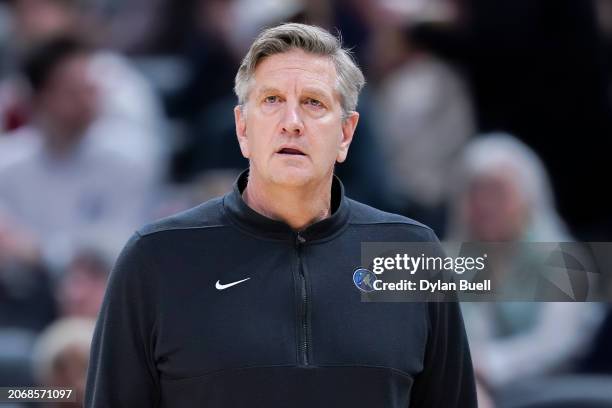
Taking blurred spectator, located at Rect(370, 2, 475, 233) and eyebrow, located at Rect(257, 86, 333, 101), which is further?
blurred spectator, located at Rect(370, 2, 475, 233)

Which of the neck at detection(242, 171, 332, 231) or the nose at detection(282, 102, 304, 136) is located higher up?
the nose at detection(282, 102, 304, 136)

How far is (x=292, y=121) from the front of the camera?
2.42 metres

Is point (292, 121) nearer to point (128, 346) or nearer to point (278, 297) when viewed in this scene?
point (278, 297)

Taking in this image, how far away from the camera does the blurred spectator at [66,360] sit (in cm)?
374

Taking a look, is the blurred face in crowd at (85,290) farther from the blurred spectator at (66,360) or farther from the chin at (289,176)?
the chin at (289,176)

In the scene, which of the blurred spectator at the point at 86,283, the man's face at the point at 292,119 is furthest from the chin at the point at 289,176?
the blurred spectator at the point at 86,283

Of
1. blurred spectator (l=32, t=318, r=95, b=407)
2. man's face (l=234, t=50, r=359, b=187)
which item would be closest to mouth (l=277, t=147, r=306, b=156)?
man's face (l=234, t=50, r=359, b=187)

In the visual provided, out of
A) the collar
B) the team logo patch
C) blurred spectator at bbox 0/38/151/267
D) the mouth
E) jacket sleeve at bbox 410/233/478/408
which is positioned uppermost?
blurred spectator at bbox 0/38/151/267

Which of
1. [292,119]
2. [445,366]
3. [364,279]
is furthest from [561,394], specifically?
[292,119]

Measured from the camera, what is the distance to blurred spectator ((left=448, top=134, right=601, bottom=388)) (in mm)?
4496

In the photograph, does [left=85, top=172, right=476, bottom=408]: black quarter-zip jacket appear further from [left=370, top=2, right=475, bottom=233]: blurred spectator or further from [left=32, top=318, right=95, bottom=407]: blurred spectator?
[left=370, top=2, right=475, bottom=233]: blurred spectator

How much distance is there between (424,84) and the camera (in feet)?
17.6

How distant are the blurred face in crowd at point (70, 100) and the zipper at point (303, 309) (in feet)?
9.44

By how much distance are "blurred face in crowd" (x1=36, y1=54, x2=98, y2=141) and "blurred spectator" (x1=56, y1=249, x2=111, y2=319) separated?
80 centimetres
